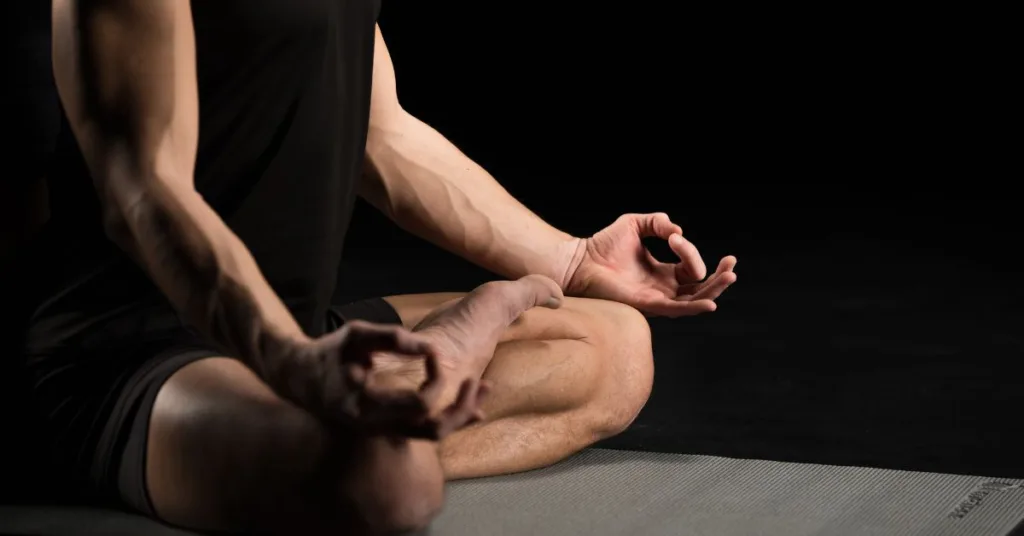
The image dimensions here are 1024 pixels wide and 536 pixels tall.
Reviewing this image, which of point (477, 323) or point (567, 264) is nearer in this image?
point (477, 323)

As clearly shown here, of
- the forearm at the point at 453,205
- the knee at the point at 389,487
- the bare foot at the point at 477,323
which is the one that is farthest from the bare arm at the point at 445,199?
the knee at the point at 389,487

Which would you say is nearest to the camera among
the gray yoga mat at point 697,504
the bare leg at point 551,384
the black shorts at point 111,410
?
the black shorts at point 111,410

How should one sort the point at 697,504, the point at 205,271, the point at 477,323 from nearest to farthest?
the point at 205,271, the point at 477,323, the point at 697,504

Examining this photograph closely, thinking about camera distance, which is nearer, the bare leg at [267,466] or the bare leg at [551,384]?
the bare leg at [267,466]

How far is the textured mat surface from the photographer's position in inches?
69.1

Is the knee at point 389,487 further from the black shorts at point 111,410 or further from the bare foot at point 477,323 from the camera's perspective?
the black shorts at point 111,410

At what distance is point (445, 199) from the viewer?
2.03 m

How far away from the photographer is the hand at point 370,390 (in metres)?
1.24

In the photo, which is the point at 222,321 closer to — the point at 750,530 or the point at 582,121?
the point at 750,530

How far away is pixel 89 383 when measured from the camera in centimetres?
160

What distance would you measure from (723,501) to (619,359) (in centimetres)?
26

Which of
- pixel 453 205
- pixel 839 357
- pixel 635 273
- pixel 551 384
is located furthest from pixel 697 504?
pixel 839 357

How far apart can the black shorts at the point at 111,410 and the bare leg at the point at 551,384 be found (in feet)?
1.46

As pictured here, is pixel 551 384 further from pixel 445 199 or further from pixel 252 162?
pixel 252 162
